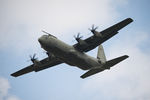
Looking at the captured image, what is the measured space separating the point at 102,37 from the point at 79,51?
3882 millimetres

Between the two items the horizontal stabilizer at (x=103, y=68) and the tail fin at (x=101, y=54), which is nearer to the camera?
the horizontal stabilizer at (x=103, y=68)

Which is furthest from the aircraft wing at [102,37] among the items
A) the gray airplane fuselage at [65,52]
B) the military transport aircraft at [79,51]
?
the gray airplane fuselage at [65,52]

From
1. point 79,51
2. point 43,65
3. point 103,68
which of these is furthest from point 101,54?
point 43,65

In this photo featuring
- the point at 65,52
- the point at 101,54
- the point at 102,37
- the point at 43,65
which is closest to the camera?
the point at 65,52

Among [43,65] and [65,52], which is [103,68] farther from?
[43,65]

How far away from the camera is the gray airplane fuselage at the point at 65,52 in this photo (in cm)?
3197

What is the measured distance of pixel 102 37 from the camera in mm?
34062

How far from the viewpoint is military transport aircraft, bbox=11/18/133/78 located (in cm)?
3222

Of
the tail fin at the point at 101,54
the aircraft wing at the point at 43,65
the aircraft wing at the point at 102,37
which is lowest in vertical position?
the tail fin at the point at 101,54

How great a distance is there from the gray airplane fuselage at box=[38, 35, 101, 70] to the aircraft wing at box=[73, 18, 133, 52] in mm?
919

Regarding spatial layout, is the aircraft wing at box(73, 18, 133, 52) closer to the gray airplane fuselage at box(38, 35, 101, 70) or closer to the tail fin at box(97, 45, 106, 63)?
the gray airplane fuselage at box(38, 35, 101, 70)

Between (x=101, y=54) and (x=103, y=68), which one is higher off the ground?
(x=101, y=54)

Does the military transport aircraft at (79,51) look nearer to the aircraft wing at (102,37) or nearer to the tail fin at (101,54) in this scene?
the aircraft wing at (102,37)

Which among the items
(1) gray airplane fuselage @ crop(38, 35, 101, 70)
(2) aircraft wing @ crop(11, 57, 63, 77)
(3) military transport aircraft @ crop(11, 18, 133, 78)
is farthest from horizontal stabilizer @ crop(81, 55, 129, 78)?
(2) aircraft wing @ crop(11, 57, 63, 77)
